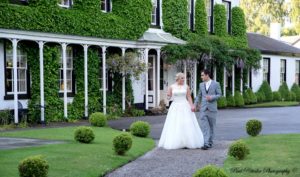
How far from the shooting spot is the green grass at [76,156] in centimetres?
889

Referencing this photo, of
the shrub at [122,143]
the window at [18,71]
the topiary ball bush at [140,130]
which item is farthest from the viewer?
the window at [18,71]

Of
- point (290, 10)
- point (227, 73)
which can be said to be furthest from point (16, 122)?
point (290, 10)

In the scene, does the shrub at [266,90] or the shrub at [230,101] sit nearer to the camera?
the shrub at [230,101]

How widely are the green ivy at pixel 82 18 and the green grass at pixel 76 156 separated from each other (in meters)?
6.04

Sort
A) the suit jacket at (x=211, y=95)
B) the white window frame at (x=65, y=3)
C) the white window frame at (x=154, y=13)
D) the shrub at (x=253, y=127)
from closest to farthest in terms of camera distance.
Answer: the suit jacket at (x=211, y=95) → the shrub at (x=253, y=127) → the white window frame at (x=65, y=3) → the white window frame at (x=154, y=13)

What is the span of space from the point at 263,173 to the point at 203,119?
12.0ft

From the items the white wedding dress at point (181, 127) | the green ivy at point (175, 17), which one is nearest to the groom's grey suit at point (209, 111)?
the white wedding dress at point (181, 127)

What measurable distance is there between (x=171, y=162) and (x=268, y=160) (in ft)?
6.82

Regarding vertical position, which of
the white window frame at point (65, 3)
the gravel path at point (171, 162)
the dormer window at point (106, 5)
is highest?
the dormer window at point (106, 5)

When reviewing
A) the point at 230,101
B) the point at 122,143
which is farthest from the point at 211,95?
the point at 230,101

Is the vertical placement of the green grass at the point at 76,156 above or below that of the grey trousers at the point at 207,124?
below

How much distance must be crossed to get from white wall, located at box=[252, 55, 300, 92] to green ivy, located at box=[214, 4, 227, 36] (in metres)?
4.33

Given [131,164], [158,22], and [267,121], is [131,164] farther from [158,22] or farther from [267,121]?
[158,22]

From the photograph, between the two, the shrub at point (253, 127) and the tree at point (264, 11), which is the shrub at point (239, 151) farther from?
the tree at point (264, 11)
